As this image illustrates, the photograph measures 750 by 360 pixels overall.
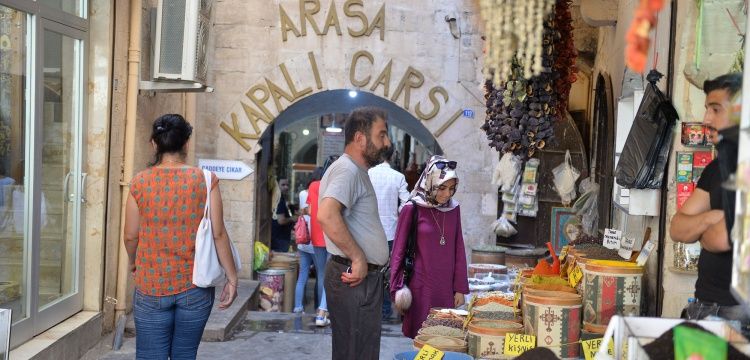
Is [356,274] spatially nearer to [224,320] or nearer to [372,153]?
[372,153]

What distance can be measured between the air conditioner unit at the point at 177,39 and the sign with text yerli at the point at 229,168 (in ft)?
→ 8.41

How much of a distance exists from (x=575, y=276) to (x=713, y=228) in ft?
4.73

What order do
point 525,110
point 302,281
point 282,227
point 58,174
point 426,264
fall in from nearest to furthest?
1. point 426,264
2. point 525,110
3. point 58,174
4. point 302,281
5. point 282,227

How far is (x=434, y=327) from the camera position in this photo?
4.30 metres

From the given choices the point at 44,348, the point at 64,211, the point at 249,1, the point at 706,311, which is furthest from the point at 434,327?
the point at 249,1

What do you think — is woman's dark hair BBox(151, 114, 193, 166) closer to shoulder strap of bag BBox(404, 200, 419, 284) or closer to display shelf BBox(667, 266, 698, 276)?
shoulder strap of bag BBox(404, 200, 419, 284)

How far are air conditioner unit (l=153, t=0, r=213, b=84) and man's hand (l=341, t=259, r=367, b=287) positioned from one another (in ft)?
10.4

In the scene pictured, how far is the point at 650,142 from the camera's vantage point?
171 inches

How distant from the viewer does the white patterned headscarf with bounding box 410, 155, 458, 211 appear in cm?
549

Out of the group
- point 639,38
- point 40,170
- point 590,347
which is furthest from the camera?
point 40,170

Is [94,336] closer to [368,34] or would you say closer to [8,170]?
[8,170]

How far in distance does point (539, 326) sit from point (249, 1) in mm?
6435

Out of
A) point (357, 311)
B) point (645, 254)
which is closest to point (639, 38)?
point (645, 254)

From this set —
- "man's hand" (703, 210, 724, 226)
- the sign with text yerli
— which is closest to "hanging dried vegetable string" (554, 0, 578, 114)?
"man's hand" (703, 210, 724, 226)
